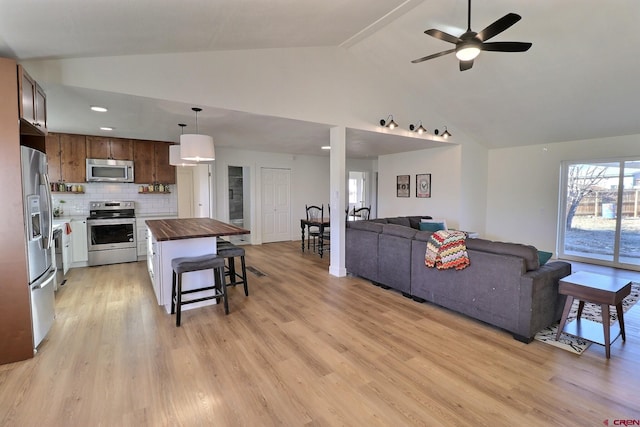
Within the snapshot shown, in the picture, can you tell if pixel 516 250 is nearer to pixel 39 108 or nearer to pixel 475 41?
pixel 475 41

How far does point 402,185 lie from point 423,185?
663mm

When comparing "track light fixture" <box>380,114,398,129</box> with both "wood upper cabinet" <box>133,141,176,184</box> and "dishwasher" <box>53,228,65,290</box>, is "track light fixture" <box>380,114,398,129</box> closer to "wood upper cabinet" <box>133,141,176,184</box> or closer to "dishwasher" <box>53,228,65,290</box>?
"wood upper cabinet" <box>133,141,176,184</box>

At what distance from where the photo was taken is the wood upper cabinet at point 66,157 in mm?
5359

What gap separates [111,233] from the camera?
5.62m

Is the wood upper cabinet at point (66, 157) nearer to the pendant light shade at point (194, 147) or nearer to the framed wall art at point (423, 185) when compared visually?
the pendant light shade at point (194, 147)

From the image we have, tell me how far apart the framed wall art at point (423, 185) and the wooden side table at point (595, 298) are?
4.34 meters

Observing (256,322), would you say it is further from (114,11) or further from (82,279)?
(82,279)

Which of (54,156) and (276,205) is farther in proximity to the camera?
(276,205)

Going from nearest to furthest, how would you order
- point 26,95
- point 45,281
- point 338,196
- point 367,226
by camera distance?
1. point 26,95
2. point 45,281
3. point 367,226
4. point 338,196

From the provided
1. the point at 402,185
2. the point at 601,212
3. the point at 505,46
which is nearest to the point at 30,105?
the point at 505,46

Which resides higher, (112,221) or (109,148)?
(109,148)

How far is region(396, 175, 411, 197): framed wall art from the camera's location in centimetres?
766

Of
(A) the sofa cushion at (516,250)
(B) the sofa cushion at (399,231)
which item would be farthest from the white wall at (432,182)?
(A) the sofa cushion at (516,250)

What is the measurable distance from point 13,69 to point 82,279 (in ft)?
11.3
